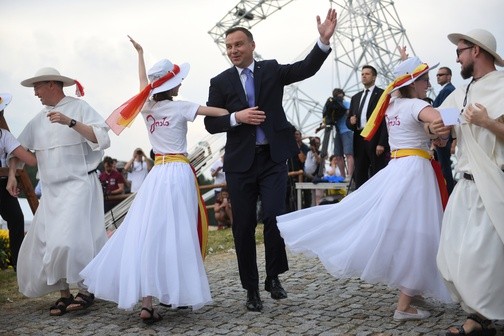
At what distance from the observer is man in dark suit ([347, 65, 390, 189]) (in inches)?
446

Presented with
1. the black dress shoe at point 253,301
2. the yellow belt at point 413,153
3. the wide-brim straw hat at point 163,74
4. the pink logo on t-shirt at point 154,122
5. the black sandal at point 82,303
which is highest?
the wide-brim straw hat at point 163,74

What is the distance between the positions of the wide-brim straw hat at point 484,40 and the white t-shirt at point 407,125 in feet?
2.80

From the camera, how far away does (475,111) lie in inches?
213

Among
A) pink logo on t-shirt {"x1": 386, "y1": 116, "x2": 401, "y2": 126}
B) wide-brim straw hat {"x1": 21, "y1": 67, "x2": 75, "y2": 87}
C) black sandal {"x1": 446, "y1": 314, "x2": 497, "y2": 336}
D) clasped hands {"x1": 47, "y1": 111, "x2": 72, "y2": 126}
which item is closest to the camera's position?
black sandal {"x1": 446, "y1": 314, "x2": 497, "y2": 336}

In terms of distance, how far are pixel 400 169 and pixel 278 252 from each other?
4.75ft

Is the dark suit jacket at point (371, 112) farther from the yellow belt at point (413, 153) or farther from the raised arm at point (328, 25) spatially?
the raised arm at point (328, 25)

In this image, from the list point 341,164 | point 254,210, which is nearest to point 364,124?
point 341,164

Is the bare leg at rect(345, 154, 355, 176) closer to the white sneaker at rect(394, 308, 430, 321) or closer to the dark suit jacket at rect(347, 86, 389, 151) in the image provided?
the dark suit jacket at rect(347, 86, 389, 151)

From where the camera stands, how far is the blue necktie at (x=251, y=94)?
281 inches

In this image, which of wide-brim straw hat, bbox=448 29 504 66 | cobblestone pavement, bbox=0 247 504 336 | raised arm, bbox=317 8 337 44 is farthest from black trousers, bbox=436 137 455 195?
wide-brim straw hat, bbox=448 29 504 66

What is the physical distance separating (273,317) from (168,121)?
2039mm

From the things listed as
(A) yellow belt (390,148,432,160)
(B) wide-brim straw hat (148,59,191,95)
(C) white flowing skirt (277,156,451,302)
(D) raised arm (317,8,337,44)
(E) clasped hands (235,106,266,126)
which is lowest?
(C) white flowing skirt (277,156,451,302)

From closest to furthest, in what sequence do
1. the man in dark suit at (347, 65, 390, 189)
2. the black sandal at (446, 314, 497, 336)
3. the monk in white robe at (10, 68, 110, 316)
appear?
the black sandal at (446, 314, 497, 336) < the monk in white robe at (10, 68, 110, 316) < the man in dark suit at (347, 65, 390, 189)

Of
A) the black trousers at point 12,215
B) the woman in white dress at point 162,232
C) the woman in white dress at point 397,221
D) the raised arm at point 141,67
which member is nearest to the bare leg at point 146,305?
the woman in white dress at point 162,232
